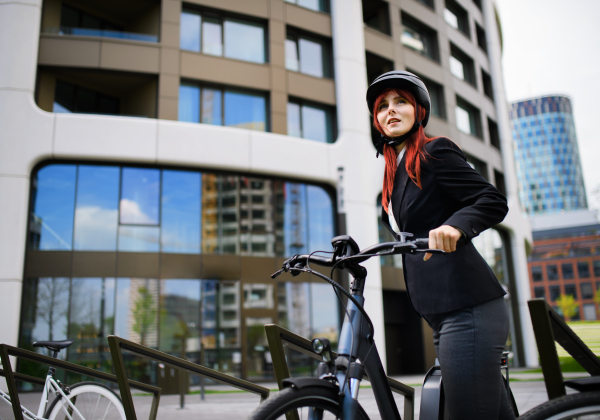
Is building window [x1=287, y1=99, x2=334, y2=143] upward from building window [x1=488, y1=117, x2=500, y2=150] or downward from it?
downward

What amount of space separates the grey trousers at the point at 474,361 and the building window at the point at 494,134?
2910 centimetres

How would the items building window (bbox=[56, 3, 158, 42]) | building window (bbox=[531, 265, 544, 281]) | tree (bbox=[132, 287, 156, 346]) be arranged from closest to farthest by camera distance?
tree (bbox=[132, 287, 156, 346]) → building window (bbox=[56, 3, 158, 42]) → building window (bbox=[531, 265, 544, 281])

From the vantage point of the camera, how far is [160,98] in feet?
54.3

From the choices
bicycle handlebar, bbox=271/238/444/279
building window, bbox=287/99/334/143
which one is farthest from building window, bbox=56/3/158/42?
bicycle handlebar, bbox=271/238/444/279

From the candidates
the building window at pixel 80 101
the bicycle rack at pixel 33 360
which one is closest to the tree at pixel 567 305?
the building window at pixel 80 101

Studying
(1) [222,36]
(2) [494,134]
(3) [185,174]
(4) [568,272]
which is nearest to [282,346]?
(3) [185,174]

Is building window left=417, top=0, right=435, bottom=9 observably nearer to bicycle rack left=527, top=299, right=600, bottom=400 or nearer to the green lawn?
the green lawn

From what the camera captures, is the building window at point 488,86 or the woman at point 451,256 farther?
the building window at point 488,86

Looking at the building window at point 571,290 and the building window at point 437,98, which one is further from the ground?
the building window at point 437,98

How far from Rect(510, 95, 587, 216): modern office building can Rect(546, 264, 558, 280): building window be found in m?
60.8

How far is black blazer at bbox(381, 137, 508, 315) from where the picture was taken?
79.8 inches

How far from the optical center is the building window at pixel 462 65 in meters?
26.4

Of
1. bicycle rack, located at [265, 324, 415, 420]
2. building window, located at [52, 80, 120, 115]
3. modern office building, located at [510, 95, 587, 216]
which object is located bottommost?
bicycle rack, located at [265, 324, 415, 420]

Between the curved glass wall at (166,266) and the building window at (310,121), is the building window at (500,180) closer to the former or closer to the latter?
the building window at (310,121)
